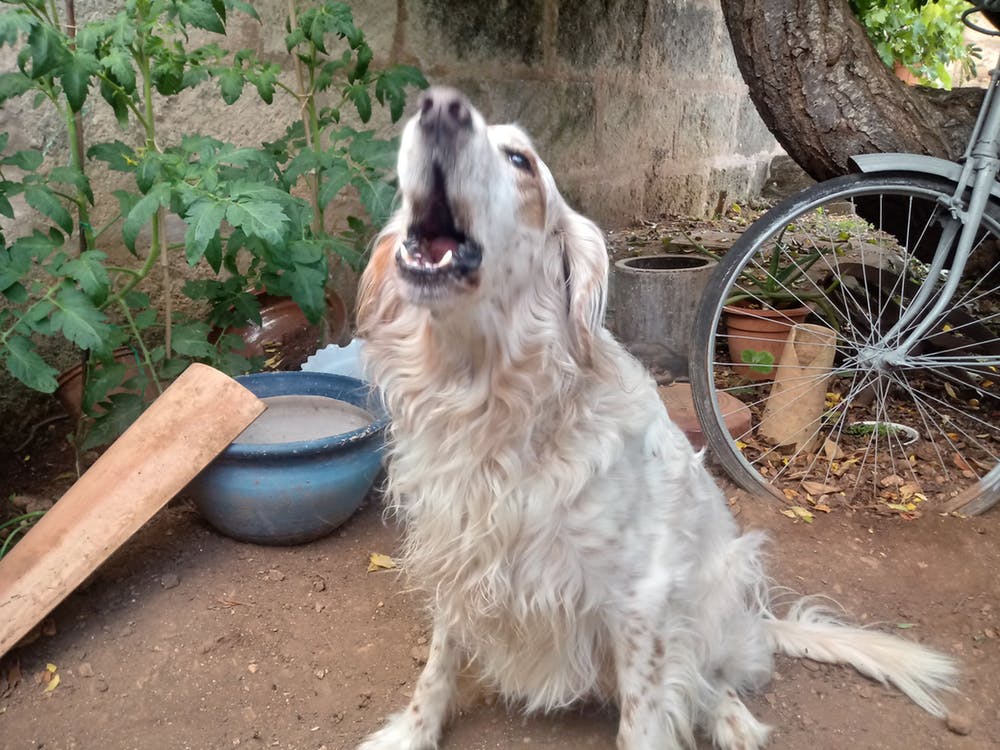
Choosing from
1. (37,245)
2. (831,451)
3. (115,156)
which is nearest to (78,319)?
(37,245)

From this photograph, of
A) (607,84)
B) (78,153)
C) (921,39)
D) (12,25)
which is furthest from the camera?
(921,39)

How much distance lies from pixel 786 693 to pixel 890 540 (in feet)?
2.75

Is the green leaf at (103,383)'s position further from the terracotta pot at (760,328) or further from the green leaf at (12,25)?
the terracotta pot at (760,328)

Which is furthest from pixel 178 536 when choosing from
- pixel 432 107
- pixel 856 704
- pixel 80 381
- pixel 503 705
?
pixel 856 704

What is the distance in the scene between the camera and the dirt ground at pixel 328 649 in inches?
74.5

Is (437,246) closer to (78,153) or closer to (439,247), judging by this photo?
(439,247)

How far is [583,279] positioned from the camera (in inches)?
62.4

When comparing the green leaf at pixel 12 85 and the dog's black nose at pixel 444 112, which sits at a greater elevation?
the dog's black nose at pixel 444 112

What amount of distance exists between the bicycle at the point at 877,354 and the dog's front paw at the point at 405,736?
4.72 ft

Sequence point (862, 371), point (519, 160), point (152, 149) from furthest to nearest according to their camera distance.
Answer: point (862, 371) < point (152, 149) < point (519, 160)

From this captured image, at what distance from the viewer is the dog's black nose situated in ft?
4.31

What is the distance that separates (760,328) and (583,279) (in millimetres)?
2122

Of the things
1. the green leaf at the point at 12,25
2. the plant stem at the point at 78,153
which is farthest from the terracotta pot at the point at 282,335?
the green leaf at the point at 12,25

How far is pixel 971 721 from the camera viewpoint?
1926mm
